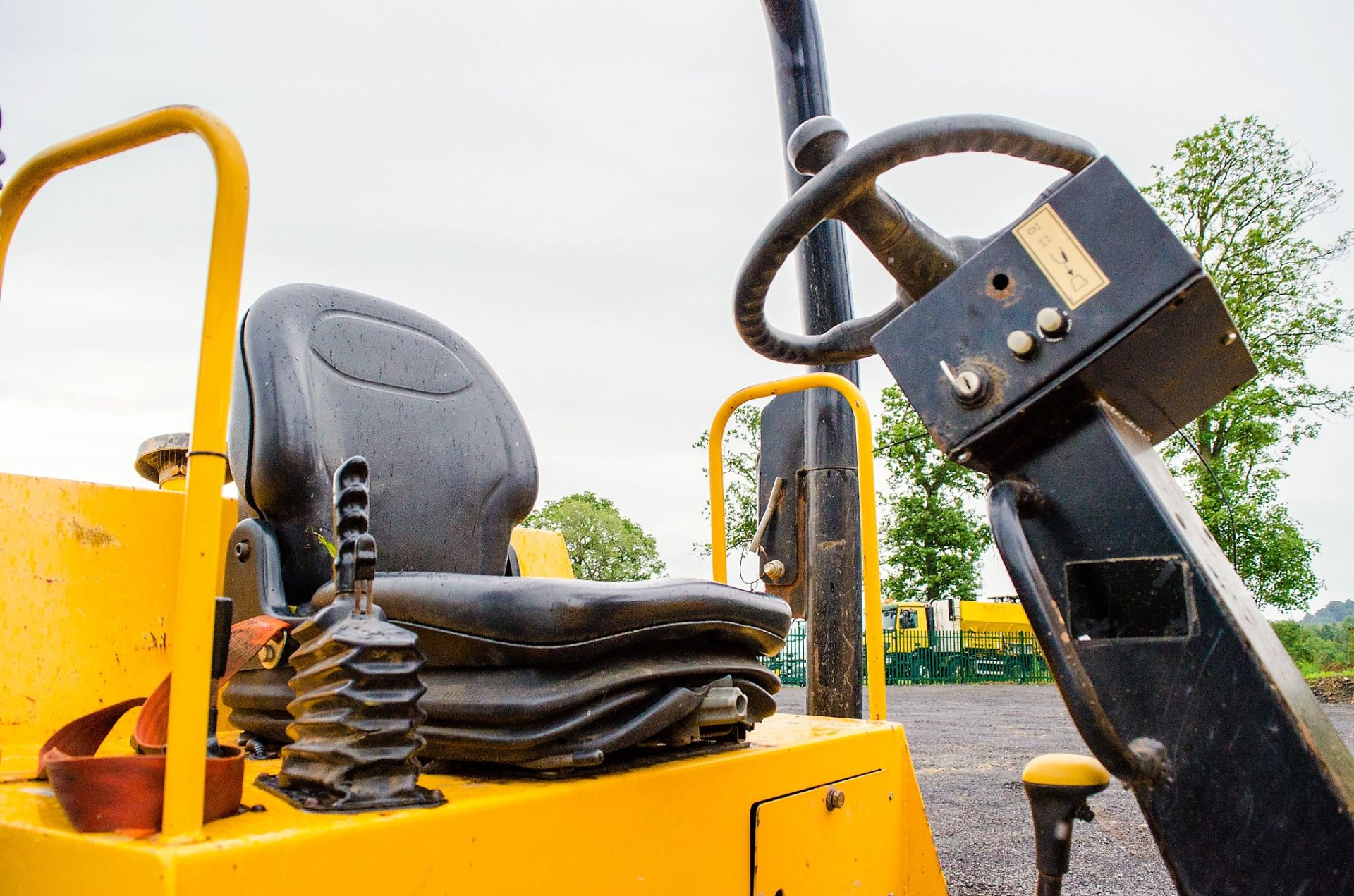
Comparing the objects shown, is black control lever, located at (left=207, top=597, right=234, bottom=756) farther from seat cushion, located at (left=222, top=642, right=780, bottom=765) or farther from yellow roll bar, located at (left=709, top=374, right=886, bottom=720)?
yellow roll bar, located at (left=709, top=374, right=886, bottom=720)

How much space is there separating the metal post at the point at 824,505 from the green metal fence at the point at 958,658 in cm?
1894

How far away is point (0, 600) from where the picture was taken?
155 cm

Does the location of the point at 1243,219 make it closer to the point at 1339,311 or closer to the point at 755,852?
the point at 1339,311

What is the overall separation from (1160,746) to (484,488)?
4.25 feet

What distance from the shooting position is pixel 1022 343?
3.29 ft

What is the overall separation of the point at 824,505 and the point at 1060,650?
2.44m

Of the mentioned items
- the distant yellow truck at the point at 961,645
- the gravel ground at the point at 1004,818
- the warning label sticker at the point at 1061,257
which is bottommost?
the gravel ground at the point at 1004,818

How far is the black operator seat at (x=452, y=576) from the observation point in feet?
3.90

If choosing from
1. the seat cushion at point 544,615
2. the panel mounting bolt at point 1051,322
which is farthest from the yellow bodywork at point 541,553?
the panel mounting bolt at point 1051,322

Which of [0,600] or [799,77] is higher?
[799,77]

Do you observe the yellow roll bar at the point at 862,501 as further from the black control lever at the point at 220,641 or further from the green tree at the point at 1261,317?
the green tree at the point at 1261,317

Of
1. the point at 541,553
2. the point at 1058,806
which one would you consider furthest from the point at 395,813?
→ the point at 541,553

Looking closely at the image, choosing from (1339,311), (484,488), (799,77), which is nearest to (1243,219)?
(1339,311)

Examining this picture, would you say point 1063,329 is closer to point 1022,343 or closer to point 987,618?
point 1022,343
